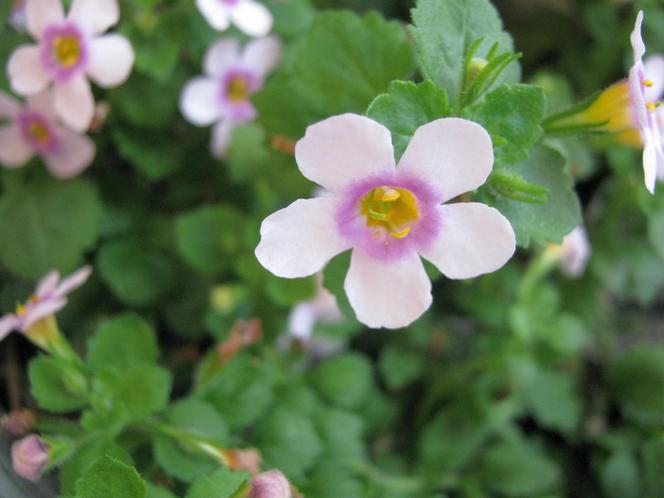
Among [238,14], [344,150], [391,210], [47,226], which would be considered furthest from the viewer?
[47,226]

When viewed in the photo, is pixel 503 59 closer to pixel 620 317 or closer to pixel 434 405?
pixel 434 405

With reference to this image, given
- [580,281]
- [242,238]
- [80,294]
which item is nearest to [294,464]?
[242,238]

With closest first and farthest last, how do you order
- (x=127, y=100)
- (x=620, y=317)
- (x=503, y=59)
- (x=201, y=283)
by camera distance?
(x=503, y=59) < (x=127, y=100) < (x=201, y=283) < (x=620, y=317)

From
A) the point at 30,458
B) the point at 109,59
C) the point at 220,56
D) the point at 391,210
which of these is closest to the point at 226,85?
the point at 220,56

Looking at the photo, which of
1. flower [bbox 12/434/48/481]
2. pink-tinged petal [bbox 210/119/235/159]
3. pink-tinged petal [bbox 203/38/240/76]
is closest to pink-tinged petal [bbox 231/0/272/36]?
pink-tinged petal [bbox 203/38/240/76]

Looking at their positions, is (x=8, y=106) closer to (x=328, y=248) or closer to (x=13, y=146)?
(x=13, y=146)

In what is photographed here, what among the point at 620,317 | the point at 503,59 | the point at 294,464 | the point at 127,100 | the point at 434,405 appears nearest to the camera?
the point at 503,59

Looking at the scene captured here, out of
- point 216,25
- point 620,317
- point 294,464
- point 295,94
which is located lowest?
point 620,317

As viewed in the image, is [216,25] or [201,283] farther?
[201,283]
